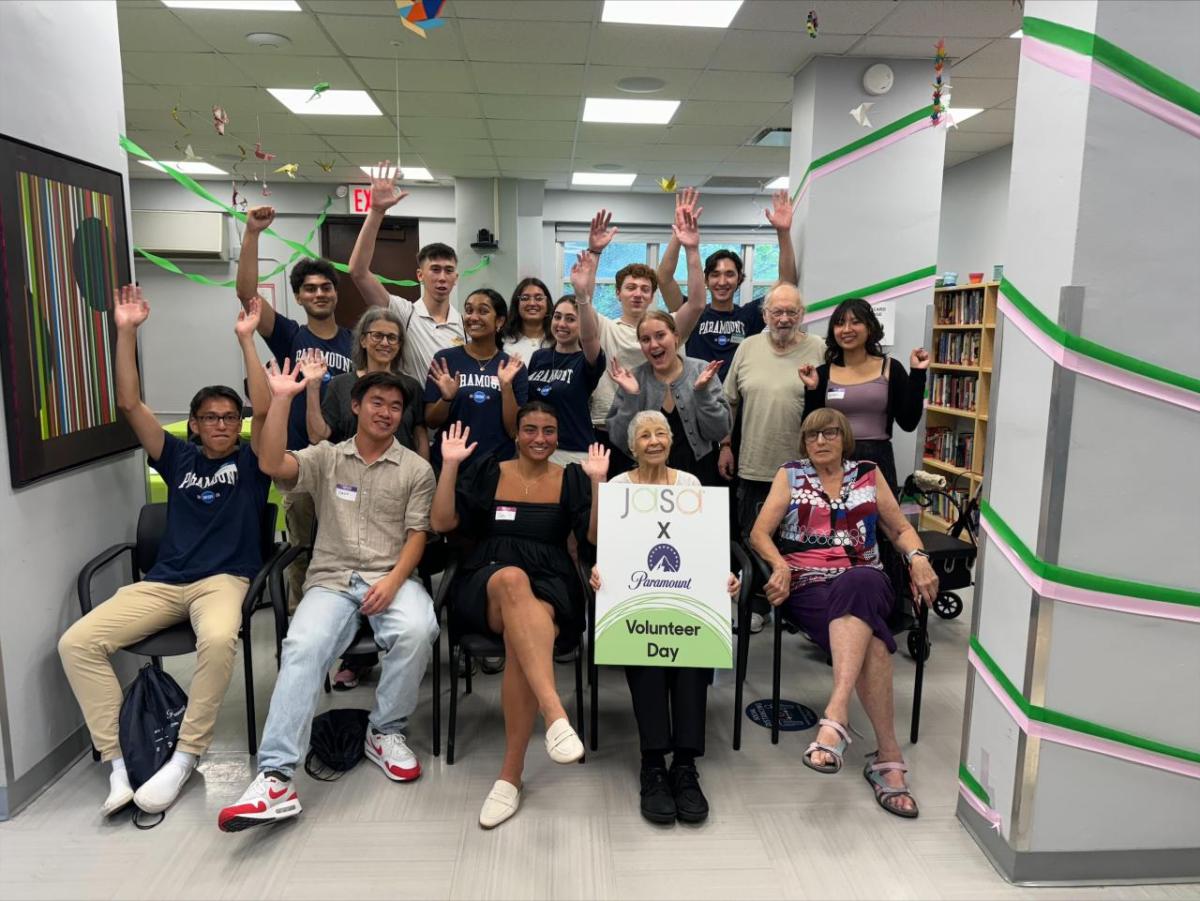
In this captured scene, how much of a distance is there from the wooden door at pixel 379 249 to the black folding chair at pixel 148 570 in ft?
23.2

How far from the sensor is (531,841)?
7.45 feet

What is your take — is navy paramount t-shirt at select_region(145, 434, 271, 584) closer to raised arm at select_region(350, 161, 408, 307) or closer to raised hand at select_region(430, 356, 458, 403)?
raised hand at select_region(430, 356, 458, 403)

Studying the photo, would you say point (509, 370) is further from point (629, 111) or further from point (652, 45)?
point (629, 111)

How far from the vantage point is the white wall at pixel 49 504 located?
2.31m

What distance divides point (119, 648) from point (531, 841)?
1.49 metres

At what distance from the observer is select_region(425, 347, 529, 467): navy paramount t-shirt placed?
10.3ft

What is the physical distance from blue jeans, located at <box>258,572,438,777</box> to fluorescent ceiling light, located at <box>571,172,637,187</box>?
6993 mm

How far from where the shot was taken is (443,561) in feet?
10.1

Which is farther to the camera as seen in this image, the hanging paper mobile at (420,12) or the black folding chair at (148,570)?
the black folding chair at (148,570)

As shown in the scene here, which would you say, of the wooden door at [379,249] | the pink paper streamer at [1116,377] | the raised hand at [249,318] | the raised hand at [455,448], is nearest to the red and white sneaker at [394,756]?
the raised hand at [455,448]

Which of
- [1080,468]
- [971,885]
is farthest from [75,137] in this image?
[971,885]

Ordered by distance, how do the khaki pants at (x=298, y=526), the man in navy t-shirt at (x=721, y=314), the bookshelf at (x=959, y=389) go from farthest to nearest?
the bookshelf at (x=959, y=389) → the man in navy t-shirt at (x=721, y=314) → the khaki pants at (x=298, y=526)

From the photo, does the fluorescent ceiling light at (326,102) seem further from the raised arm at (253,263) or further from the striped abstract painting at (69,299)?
the striped abstract painting at (69,299)

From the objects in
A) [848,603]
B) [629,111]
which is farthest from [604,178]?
[848,603]
